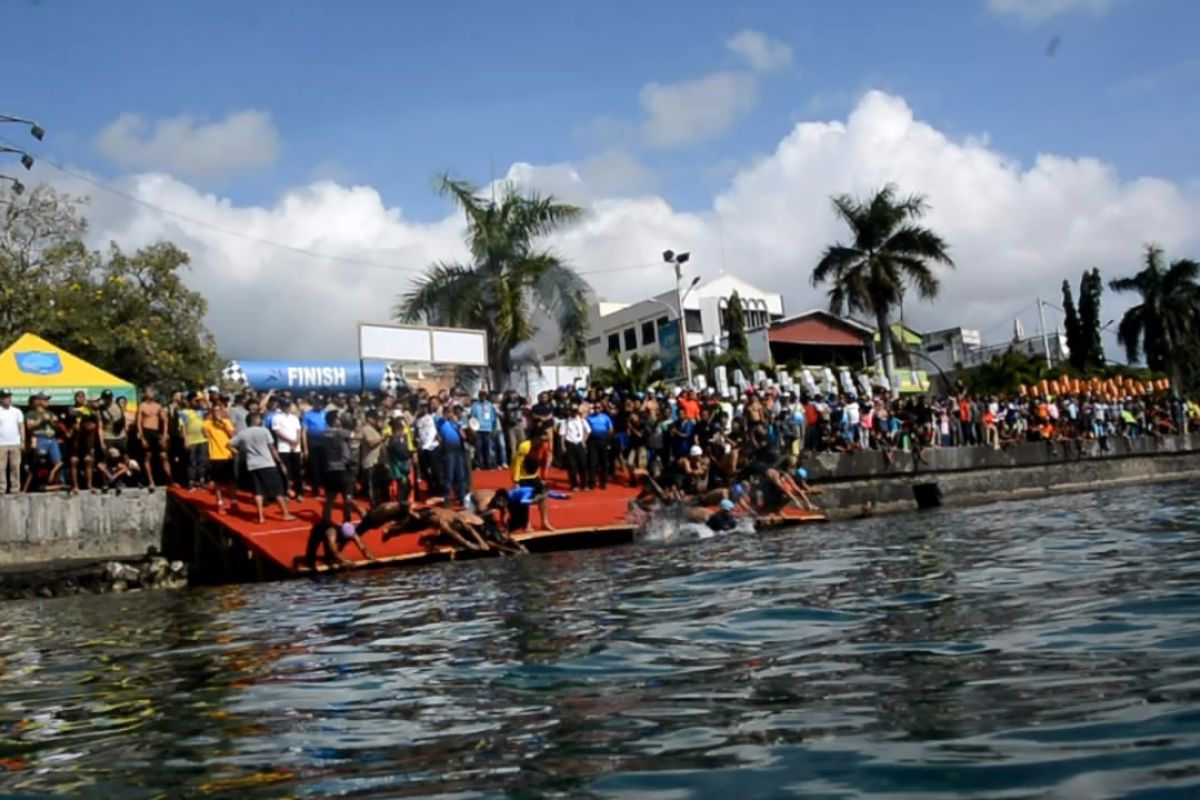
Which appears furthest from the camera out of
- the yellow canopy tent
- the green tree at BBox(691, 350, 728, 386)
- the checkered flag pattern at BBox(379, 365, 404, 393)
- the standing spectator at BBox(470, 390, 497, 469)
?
the green tree at BBox(691, 350, 728, 386)

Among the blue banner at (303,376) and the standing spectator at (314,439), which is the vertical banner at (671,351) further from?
the standing spectator at (314,439)

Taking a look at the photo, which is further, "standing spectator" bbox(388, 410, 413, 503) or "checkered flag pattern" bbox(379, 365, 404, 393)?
"checkered flag pattern" bbox(379, 365, 404, 393)

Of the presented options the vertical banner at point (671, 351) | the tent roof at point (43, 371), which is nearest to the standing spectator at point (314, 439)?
the tent roof at point (43, 371)

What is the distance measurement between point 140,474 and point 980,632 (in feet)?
48.8

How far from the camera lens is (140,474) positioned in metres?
17.8

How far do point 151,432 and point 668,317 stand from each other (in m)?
40.9

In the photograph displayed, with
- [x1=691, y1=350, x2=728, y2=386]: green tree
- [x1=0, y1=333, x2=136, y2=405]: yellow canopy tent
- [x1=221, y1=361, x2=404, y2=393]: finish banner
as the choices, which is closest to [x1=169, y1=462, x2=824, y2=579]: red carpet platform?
[x1=0, y1=333, x2=136, y2=405]: yellow canopy tent

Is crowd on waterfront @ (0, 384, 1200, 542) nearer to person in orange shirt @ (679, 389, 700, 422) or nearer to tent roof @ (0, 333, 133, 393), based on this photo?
person in orange shirt @ (679, 389, 700, 422)

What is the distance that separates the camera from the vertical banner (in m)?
33.3

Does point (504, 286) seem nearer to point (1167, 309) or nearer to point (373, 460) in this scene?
point (373, 460)

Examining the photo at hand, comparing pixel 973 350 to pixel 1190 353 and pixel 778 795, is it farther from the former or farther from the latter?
pixel 778 795

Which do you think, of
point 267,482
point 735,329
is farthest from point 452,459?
point 735,329

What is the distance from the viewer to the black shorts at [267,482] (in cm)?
1587

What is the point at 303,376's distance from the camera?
30328mm
